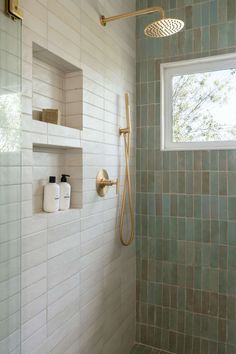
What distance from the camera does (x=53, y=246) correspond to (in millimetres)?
1344

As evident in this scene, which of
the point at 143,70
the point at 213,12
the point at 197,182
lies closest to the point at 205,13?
the point at 213,12

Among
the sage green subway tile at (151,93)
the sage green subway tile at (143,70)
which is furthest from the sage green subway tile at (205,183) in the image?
the sage green subway tile at (143,70)

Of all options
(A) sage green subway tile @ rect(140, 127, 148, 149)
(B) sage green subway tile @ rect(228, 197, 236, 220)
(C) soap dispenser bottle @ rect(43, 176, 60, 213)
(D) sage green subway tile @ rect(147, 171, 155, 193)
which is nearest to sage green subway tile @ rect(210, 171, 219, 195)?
(B) sage green subway tile @ rect(228, 197, 236, 220)

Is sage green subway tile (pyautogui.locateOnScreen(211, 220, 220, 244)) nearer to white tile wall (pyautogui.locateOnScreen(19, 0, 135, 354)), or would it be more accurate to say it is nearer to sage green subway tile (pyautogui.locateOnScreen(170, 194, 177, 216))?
sage green subway tile (pyautogui.locateOnScreen(170, 194, 177, 216))

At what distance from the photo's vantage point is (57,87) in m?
1.55

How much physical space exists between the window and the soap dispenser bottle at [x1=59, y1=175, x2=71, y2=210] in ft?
3.44

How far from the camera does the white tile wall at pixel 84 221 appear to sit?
1.20 meters

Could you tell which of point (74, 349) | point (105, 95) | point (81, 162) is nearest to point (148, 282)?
point (74, 349)

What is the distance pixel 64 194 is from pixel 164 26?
41.5 inches

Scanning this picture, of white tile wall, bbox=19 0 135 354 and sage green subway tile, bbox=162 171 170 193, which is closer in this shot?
white tile wall, bbox=19 0 135 354

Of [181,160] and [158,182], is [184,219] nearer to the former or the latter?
[158,182]

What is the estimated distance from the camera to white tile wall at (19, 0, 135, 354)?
1197 millimetres

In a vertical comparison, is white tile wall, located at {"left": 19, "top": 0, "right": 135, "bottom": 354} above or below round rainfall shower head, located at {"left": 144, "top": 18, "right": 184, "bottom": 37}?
below

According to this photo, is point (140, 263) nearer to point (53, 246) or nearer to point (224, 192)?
A: point (224, 192)
